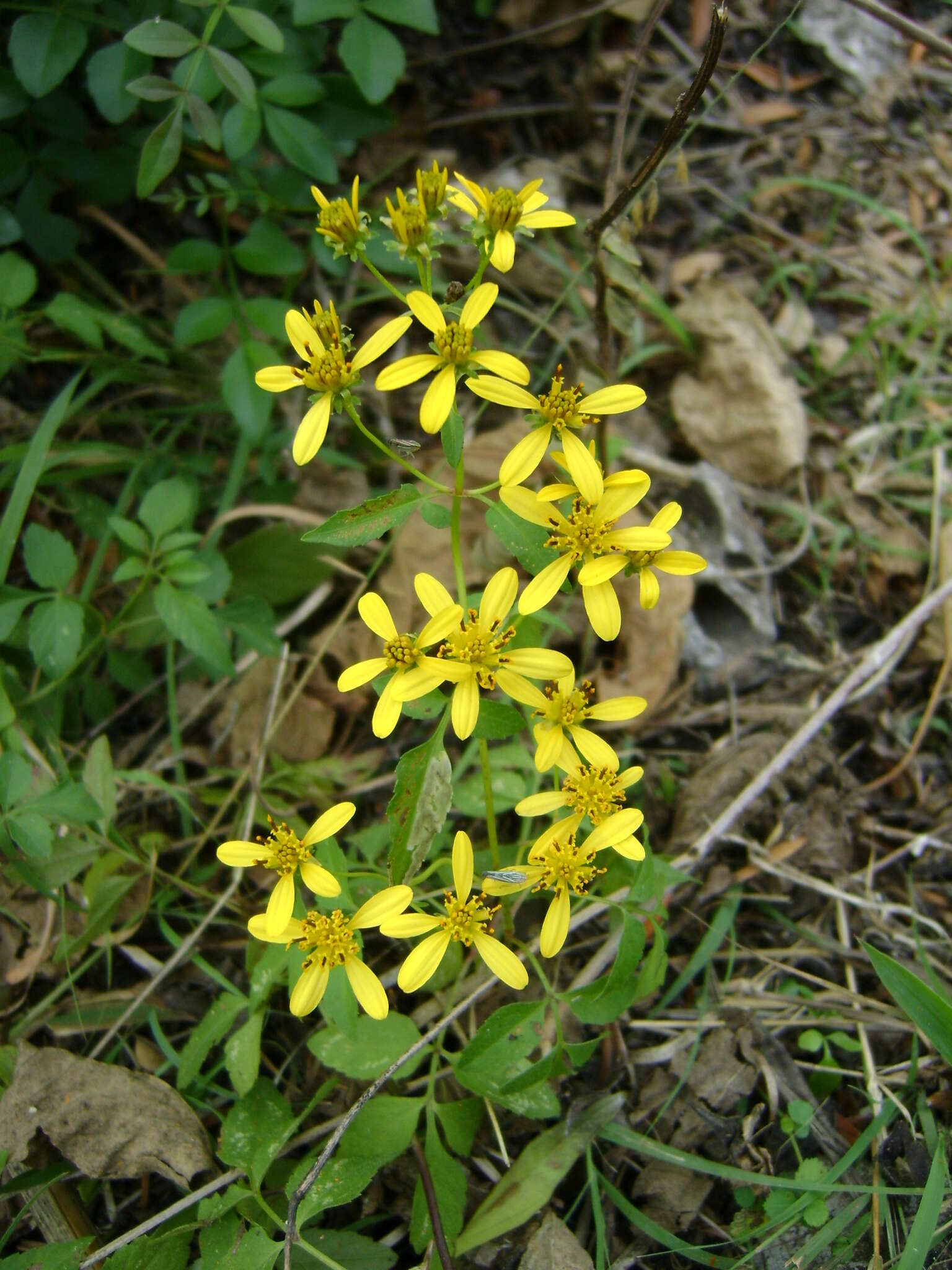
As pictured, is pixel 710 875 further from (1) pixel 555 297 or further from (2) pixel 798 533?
(1) pixel 555 297

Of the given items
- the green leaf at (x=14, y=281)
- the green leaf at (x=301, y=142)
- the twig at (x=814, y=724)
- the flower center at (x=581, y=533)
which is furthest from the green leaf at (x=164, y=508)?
the twig at (x=814, y=724)

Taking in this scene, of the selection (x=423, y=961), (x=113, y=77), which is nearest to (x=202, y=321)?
(x=113, y=77)

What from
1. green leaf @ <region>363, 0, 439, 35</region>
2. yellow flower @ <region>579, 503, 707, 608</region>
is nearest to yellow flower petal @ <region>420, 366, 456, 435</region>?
yellow flower @ <region>579, 503, 707, 608</region>

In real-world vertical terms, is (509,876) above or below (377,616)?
below

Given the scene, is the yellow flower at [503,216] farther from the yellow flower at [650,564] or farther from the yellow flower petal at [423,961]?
the yellow flower petal at [423,961]

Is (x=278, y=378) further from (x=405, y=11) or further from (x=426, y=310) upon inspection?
(x=405, y=11)

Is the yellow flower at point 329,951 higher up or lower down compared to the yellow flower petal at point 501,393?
lower down
